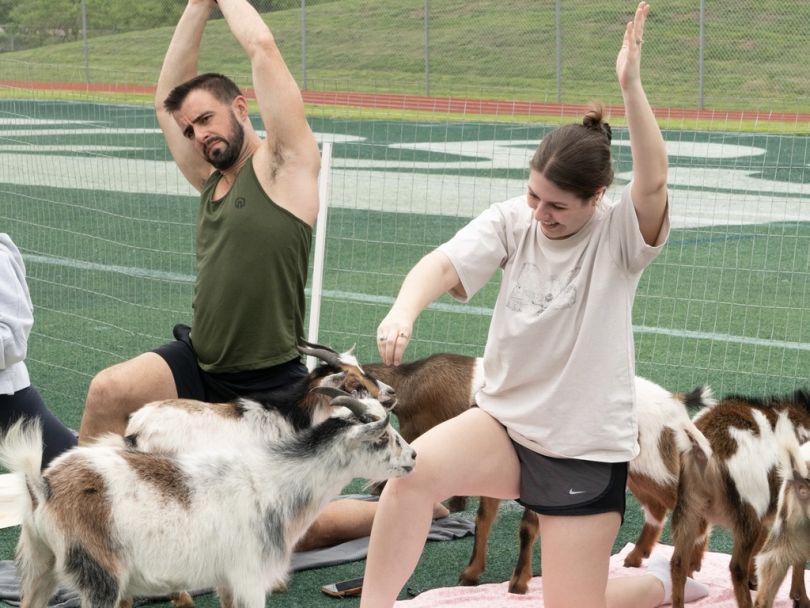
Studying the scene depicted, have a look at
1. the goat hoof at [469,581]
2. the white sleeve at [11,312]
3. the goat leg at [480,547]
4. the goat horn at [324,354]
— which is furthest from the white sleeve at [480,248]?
the white sleeve at [11,312]

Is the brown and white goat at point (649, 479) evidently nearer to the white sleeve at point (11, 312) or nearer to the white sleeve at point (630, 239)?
the white sleeve at point (630, 239)

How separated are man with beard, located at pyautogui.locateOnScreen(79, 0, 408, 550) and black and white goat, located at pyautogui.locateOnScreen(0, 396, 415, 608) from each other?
66 centimetres

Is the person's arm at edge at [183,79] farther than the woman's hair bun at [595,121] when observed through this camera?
Yes

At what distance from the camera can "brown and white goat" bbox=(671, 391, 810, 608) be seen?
14.4ft

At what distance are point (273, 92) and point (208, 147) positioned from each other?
0.34m

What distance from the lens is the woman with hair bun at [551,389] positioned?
3676 mm

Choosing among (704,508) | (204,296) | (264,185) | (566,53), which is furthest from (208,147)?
(566,53)

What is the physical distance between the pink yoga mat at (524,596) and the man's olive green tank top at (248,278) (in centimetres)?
109

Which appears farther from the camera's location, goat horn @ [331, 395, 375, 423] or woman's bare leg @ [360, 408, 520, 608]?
goat horn @ [331, 395, 375, 423]

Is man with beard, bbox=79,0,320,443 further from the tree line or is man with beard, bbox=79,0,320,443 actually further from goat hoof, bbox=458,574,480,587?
the tree line

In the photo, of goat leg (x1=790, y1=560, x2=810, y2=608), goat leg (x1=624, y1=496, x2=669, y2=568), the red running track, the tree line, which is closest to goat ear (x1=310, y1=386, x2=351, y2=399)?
goat leg (x1=624, y1=496, x2=669, y2=568)

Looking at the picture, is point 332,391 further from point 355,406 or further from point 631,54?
point 631,54

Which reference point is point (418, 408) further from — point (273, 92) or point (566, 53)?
point (566, 53)

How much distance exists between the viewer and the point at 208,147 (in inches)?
187
